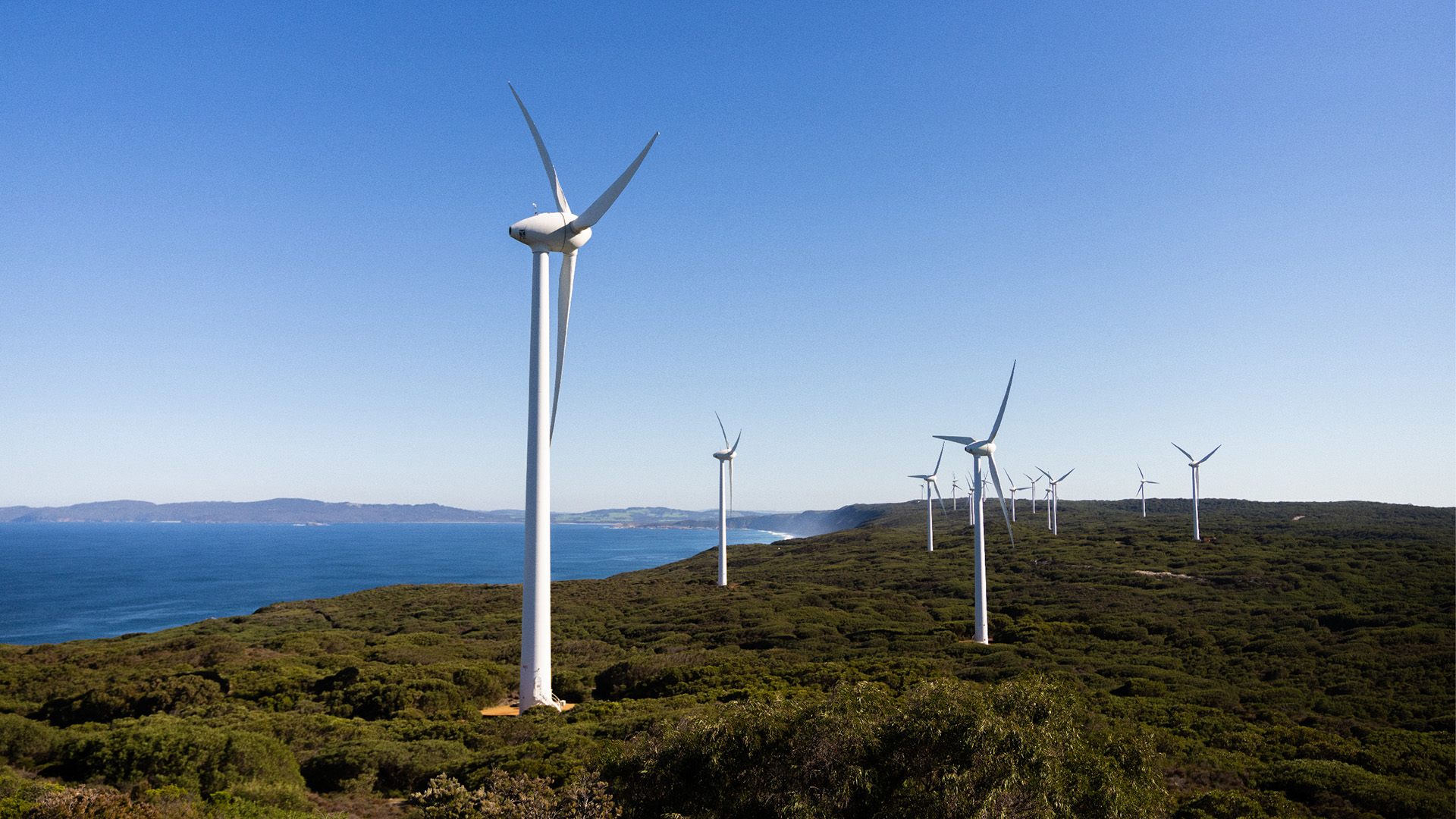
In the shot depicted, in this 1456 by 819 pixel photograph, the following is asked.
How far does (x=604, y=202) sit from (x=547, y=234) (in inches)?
92.6

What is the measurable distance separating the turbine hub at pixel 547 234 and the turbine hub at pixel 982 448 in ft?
115

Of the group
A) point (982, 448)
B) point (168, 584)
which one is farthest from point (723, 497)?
point (168, 584)

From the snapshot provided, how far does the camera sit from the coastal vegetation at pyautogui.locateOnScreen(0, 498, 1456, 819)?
13.6 metres

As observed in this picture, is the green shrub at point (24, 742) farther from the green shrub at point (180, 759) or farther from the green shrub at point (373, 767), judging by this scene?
the green shrub at point (373, 767)

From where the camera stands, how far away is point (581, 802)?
13852 millimetres

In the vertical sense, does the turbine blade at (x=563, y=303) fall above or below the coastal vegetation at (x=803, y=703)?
above

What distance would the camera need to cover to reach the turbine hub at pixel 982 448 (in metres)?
51.6

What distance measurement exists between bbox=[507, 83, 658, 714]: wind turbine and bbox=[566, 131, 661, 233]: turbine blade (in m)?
0.03

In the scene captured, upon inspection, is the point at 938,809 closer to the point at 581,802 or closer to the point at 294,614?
the point at 581,802

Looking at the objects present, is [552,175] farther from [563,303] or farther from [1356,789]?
[1356,789]

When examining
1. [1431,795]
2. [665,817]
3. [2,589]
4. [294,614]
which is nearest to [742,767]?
[665,817]

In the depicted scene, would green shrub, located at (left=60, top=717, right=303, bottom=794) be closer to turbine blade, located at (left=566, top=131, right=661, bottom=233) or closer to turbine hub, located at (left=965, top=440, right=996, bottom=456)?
turbine blade, located at (left=566, top=131, right=661, bottom=233)

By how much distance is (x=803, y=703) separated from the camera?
15.5 meters

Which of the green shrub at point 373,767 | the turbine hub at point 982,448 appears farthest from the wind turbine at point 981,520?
the green shrub at point 373,767
